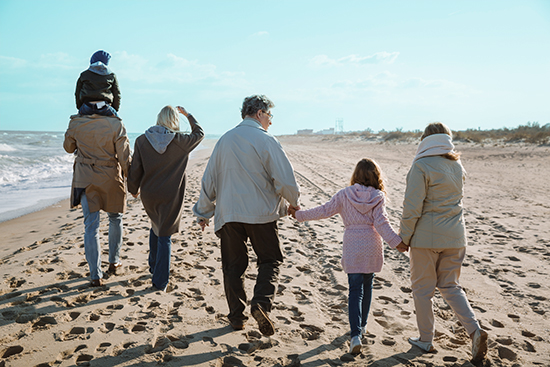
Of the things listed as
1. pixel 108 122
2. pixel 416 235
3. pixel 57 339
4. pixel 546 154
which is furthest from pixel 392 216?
pixel 546 154

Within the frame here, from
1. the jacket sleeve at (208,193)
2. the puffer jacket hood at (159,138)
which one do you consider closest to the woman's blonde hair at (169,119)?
the puffer jacket hood at (159,138)

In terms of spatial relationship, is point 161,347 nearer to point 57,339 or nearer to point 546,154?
point 57,339

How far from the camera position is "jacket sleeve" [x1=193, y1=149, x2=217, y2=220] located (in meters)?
3.40

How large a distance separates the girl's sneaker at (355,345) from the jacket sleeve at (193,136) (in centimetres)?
249

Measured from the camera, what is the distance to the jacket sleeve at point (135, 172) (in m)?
3.98

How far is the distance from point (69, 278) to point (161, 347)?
2.05 metres

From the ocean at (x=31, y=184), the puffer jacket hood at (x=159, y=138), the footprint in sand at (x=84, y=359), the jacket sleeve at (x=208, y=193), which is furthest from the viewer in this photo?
the ocean at (x=31, y=184)

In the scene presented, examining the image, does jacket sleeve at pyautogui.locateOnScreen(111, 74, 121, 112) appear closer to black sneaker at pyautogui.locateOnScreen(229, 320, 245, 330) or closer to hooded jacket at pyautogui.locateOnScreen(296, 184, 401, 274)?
black sneaker at pyautogui.locateOnScreen(229, 320, 245, 330)

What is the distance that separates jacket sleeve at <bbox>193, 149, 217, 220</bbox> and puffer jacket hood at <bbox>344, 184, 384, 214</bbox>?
121cm

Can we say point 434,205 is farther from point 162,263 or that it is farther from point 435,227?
point 162,263

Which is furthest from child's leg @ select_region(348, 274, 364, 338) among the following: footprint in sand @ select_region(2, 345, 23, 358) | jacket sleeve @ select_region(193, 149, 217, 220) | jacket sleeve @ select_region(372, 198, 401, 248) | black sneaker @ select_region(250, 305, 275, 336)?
footprint in sand @ select_region(2, 345, 23, 358)

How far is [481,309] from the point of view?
3895 millimetres

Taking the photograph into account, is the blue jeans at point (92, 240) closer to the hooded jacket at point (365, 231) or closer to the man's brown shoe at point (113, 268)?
the man's brown shoe at point (113, 268)

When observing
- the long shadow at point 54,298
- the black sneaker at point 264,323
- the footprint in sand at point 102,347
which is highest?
the black sneaker at point 264,323
